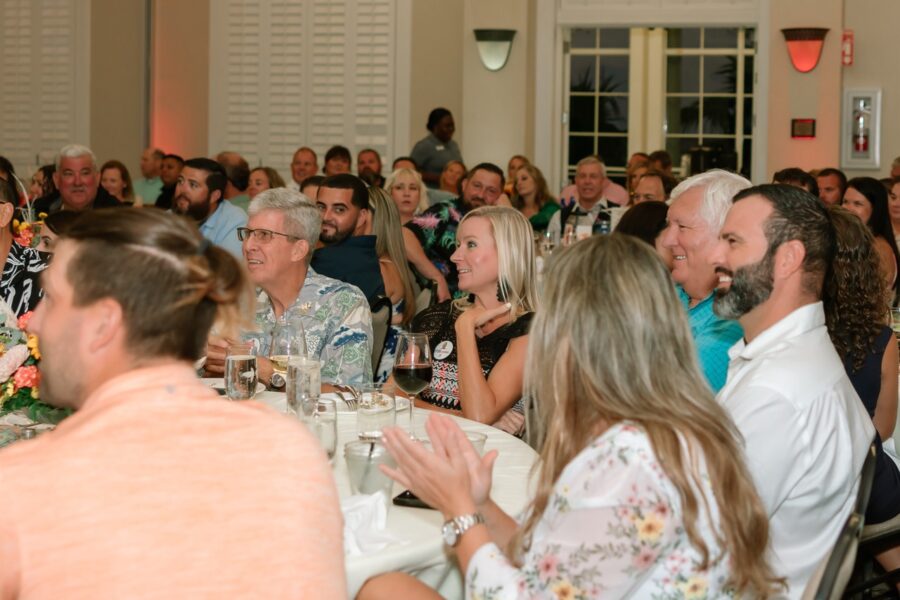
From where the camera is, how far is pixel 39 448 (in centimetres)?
132

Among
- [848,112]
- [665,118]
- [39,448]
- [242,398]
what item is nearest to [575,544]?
[39,448]

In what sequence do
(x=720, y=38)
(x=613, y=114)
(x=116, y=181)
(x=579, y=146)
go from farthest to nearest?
(x=720, y=38), (x=613, y=114), (x=579, y=146), (x=116, y=181)

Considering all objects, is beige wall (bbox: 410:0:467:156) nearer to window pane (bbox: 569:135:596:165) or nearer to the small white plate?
window pane (bbox: 569:135:596:165)

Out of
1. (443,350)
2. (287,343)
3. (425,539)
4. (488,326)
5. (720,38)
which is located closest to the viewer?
(425,539)

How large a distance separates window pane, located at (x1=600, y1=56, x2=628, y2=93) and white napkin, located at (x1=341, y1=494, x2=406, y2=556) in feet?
38.1

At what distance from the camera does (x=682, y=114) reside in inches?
543

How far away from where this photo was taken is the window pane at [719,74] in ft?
44.2

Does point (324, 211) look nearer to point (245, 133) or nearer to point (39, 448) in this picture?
point (39, 448)

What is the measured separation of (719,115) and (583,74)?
1.61m

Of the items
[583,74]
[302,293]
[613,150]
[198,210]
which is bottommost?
[302,293]

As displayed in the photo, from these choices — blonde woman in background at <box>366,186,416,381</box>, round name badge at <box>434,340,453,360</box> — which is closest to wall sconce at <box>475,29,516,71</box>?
blonde woman in background at <box>366,186,416,381</box>

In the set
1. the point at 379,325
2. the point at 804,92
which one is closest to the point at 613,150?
→ the point at 804,92

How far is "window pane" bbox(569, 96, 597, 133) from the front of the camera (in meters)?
13.0

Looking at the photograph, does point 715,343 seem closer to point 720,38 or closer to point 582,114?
point 582,114
